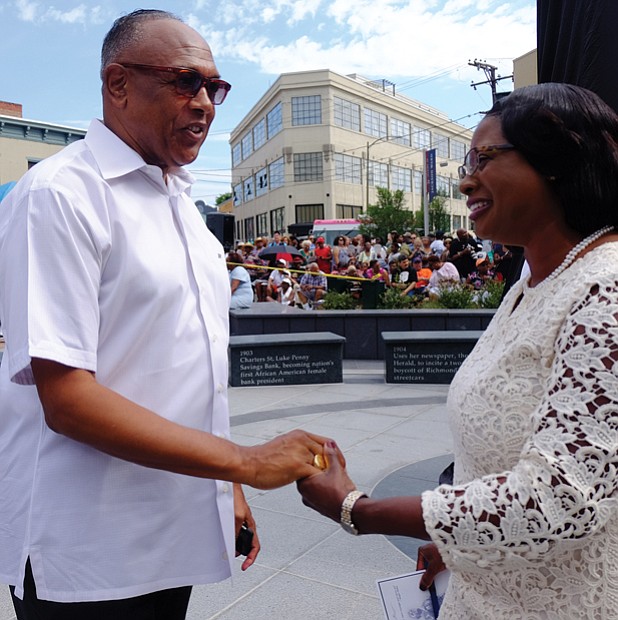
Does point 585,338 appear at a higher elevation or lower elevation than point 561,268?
lower

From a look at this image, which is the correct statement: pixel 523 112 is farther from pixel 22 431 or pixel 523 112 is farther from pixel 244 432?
pixel 244 432

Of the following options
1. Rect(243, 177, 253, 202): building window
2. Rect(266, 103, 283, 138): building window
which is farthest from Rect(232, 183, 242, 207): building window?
Rect(266, 103, 283, 138): building window

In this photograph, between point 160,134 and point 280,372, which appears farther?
point 280,372

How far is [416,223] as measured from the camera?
54875 mm

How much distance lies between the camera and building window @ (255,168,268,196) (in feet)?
222

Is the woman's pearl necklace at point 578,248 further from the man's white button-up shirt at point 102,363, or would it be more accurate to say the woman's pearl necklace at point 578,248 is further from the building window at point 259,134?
the building window at point 259,134

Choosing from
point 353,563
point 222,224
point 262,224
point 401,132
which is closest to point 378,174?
point 401,132

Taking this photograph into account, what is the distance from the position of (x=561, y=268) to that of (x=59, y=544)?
125 cm

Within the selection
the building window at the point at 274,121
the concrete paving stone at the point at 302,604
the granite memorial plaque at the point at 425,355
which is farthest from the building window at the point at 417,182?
the concrete paving stone at the point at 302,604

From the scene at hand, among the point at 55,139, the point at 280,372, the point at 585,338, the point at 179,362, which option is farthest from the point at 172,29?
the point at 55,139

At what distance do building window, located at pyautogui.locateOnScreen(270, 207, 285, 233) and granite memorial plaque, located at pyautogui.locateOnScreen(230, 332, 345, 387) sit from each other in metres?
54.2

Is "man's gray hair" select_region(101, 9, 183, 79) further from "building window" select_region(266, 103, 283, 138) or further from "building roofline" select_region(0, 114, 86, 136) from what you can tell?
"building window" select_region(266, 103, 283, 138)

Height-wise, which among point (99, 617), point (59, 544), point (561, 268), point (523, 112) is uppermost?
point (523, 112)

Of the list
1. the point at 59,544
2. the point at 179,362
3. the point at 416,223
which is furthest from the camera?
the point at 416,223
